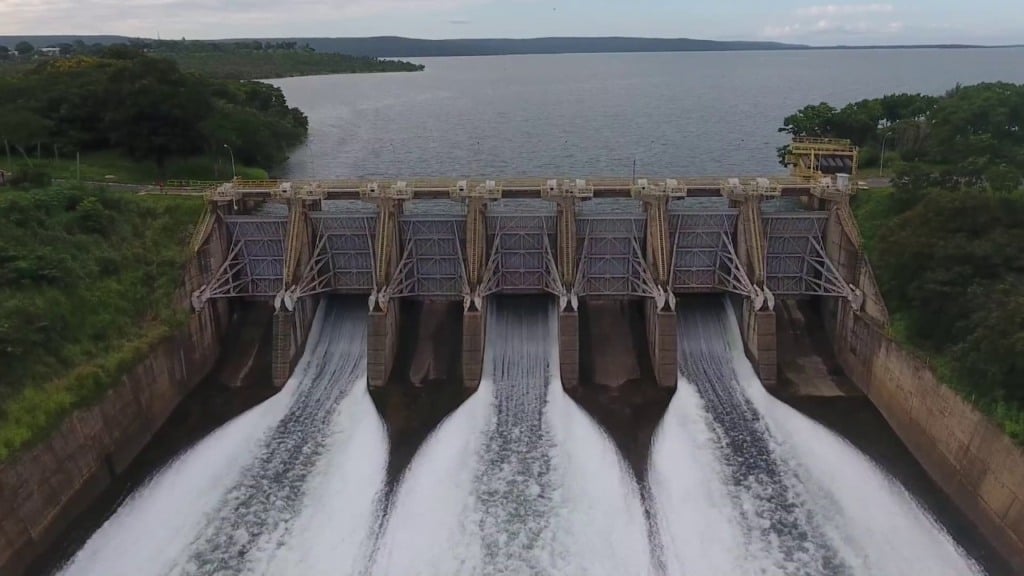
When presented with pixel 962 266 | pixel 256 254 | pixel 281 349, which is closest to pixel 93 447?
pixel 281 349

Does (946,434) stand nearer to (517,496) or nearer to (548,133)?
(517,496)

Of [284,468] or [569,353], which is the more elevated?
[569,353]

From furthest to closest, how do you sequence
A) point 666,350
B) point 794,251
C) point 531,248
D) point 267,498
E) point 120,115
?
point 120,115 < point 531,248 < point 794,251 < point 666,350 < point 267,498

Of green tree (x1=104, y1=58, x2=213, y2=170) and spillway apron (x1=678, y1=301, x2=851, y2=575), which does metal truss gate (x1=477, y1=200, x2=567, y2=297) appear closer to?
spillway apron (x1=678, y1=301, x2=851, y2=575)

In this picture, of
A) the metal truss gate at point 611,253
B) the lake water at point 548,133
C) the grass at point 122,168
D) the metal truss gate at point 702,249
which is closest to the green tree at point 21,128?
the grass at point 122,168

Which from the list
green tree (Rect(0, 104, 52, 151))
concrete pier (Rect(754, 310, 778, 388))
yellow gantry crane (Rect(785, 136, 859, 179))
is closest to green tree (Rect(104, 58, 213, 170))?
green tree (Rect(0, 104, 52, 151))
